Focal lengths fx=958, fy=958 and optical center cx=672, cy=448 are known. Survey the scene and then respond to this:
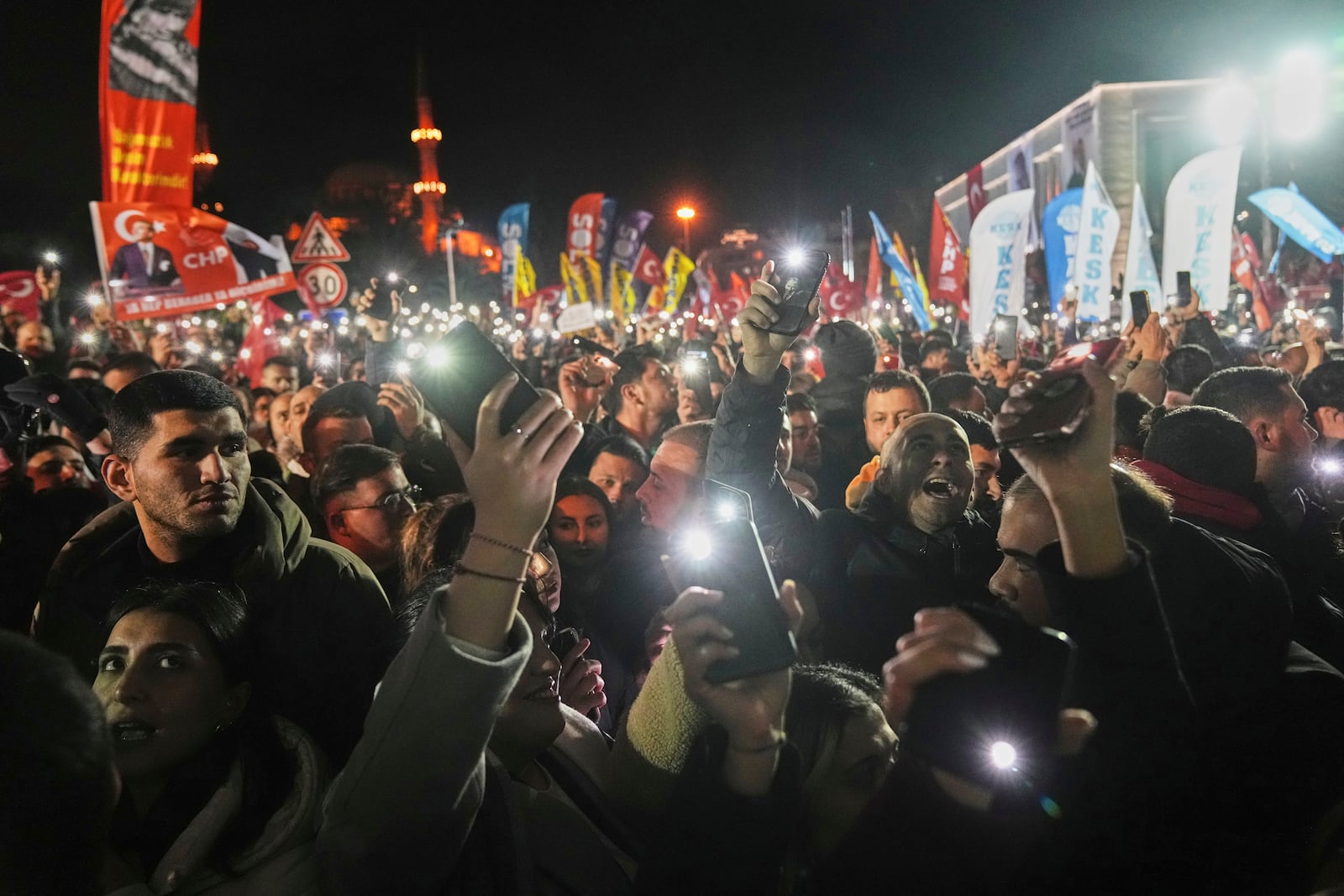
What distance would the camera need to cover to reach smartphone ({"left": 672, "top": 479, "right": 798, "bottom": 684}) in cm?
158

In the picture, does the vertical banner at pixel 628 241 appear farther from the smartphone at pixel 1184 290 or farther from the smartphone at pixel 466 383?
the smartphone at pixel 466 383

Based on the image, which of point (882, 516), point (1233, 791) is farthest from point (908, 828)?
point (882, 516)

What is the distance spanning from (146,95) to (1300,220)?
12.8 meters

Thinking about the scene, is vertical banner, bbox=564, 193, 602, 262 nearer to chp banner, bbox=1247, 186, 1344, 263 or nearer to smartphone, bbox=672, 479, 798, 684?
chp banner, bbox=1247, 186, 1344, 263

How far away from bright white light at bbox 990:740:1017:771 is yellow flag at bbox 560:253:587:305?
22790 millimetres

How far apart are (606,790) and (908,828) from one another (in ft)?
2.51

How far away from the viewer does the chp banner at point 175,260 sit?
7.83 metres

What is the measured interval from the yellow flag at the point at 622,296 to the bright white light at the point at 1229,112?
20537mm

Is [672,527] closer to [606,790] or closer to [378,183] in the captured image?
[606,790]

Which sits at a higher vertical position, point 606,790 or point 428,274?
point 428,274

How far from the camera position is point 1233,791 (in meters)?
2.05

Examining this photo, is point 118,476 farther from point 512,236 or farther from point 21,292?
point 512,236

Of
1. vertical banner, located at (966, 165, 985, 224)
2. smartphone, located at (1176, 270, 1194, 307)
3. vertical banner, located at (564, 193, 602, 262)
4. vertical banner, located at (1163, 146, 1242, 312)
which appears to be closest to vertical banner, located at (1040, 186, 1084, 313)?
vertical banner, located at (1163, 146, 1242, 312)

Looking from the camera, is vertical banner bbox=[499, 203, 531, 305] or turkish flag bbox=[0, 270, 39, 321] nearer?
turkish flag bbox=[0, 270, 39, 321]
